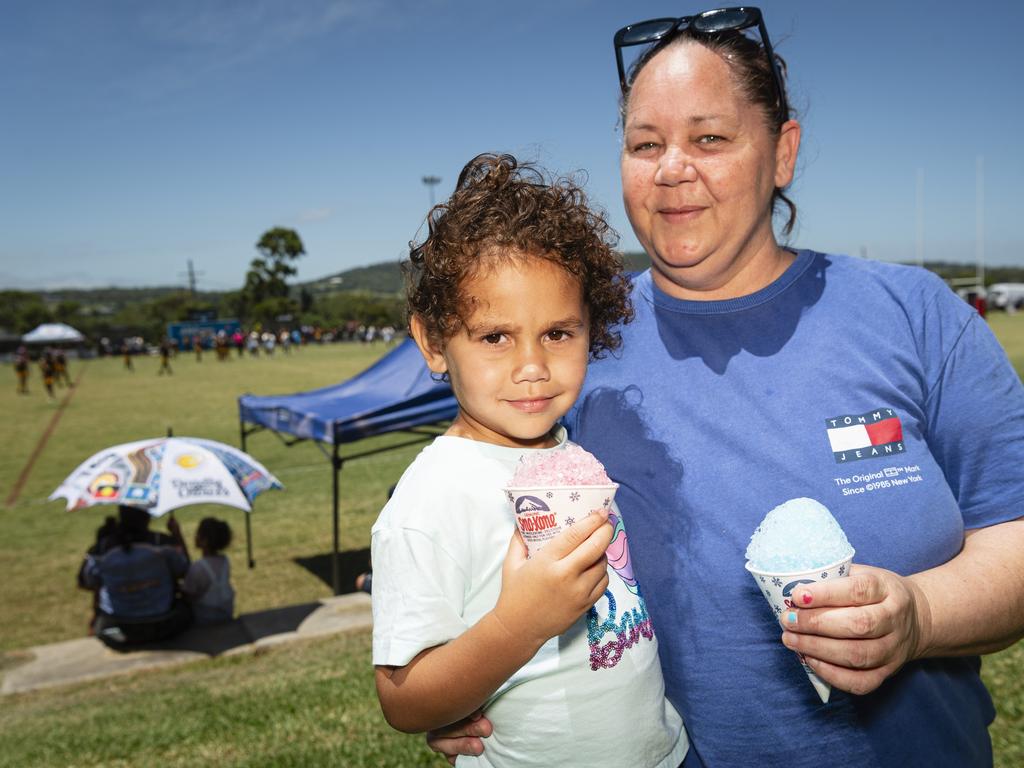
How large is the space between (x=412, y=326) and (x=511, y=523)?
0.64 metres

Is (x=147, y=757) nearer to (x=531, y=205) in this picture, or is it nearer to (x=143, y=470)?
(x=143, y=470)

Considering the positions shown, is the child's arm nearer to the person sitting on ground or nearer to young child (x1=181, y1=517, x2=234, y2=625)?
the person sitting on ground

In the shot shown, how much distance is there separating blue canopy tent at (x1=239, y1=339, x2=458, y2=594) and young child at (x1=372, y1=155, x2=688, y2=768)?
630 centimetres

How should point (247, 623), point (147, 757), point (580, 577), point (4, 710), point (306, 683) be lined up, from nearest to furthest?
1. point (580, 577)
2. point (147, 757)
3. point (306, 683)
4. point (4, 710)
5. point (247, 623)

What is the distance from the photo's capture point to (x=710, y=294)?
1995 mm

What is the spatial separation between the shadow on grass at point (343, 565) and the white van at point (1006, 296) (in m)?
87.2

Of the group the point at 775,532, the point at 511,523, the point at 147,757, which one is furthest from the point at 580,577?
the point at 147,757

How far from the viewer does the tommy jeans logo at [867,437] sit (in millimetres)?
1687

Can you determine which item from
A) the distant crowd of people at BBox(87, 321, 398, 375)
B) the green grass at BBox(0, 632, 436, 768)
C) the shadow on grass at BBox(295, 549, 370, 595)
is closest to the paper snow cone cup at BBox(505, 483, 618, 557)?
the green grass at BBox(0, 632, 436, 768)

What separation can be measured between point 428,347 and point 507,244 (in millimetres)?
349

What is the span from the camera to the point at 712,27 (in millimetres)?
1961

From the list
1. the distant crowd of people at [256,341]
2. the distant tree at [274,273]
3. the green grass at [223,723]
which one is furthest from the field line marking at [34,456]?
the distant tree at [274,273]

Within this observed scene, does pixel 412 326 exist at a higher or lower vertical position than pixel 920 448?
higher

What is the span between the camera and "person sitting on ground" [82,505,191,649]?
755cm
